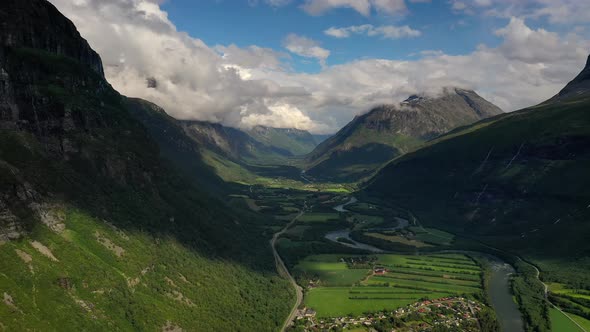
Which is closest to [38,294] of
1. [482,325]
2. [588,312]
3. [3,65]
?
[3,65]

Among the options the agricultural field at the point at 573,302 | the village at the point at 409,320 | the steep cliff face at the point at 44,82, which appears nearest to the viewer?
the steep cliff face at the point at 44,82

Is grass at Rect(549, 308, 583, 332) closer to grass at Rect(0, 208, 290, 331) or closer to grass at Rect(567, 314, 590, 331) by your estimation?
grass at Rect(567, 314, 590, 331)

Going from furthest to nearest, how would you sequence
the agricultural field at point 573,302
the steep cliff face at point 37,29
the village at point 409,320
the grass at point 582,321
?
the agricultural field at point 573,302
the grass at point 582,321
the village at point 409,320
the steep cliff face at point 37,29

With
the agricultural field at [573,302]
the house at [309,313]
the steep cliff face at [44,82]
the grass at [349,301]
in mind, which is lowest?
the house at [309,313]

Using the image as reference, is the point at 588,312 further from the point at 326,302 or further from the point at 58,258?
the point at 58,258

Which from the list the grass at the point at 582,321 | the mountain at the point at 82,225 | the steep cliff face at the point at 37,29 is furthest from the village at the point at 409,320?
the steep cliff face at the point at 37,29

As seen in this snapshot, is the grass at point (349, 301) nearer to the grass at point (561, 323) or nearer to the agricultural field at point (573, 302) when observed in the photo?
the grass at point (561, 323)

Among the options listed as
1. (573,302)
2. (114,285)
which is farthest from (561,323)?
(114,285)
